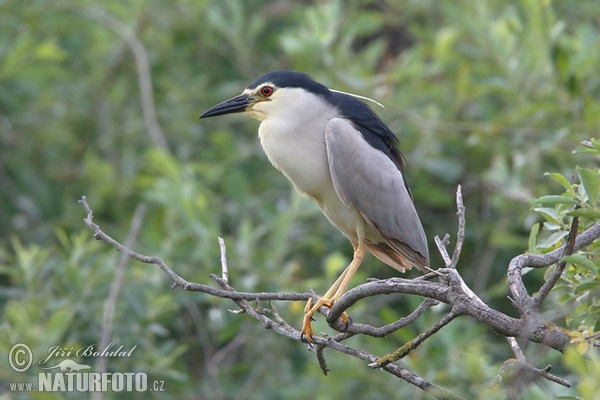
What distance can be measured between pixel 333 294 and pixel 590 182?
1721 mm

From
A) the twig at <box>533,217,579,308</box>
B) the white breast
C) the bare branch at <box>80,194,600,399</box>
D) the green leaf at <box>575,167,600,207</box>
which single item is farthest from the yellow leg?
the green leaf at <box>575,167,600,207</box>

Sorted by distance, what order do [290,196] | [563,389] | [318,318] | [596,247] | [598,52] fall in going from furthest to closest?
[290,196]
[598,52]
[318,318]
[563,389]
[596,247]

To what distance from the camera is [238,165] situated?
5418 millimetres

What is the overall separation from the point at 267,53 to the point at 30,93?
5.01ft

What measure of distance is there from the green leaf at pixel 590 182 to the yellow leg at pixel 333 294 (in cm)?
110

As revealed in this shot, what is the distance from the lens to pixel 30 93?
545cm

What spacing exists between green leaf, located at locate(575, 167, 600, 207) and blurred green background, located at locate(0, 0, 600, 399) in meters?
1.41

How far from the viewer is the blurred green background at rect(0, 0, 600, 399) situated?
13.6 feet

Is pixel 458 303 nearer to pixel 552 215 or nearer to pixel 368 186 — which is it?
pixel 552 215

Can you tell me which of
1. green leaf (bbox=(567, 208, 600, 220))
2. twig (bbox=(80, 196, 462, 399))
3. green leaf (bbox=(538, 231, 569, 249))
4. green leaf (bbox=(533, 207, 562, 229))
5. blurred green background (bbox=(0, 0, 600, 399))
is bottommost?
blurred green background (bbox=(0, 0, 600, 399))

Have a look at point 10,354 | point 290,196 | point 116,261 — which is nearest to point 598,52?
point 290,196

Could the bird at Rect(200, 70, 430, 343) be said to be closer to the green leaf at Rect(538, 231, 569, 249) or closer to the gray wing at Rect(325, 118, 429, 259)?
the gray wing at Rect(325, 118, 429, 259)

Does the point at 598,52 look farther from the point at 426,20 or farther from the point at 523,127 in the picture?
the point at 426,20

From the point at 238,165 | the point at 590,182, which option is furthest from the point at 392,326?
the point at 238,165
